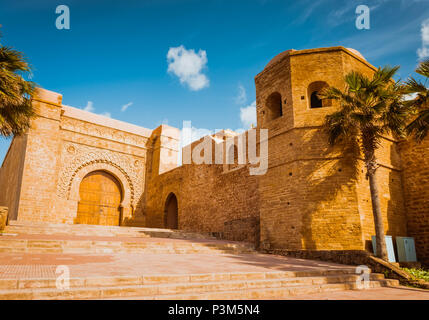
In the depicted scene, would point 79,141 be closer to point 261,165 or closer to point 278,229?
point 261,165

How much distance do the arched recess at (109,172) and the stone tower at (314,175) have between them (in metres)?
11.0

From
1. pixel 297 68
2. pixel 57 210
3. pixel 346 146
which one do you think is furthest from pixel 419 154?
pixel 57 210

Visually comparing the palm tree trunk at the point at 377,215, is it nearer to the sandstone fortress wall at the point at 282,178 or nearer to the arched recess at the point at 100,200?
the sandstone fortress wall at the point at 282,178

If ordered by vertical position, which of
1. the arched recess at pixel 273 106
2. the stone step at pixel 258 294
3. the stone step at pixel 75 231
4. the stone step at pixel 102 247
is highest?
the arched recess at pixel 273 106

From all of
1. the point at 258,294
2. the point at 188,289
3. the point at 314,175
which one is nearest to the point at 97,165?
the point at 314,175

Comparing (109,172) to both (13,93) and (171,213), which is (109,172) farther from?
(13,93)

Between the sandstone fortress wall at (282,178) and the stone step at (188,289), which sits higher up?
the sandstone fortress wall at (282,178)

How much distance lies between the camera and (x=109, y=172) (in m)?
19.3

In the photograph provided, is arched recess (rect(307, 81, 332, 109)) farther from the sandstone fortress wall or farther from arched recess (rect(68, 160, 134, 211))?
arched recess (rect(68, 160, 134, 211))

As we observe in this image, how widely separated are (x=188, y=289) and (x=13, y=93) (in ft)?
25.4

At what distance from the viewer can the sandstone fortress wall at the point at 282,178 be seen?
9602mm

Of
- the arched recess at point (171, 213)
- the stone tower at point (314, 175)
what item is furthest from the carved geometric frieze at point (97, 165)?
the stone tower at point (314, 175)

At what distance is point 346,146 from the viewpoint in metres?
9.86

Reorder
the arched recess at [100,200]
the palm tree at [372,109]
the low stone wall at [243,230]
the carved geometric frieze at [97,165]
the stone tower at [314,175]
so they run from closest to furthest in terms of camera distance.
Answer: the palm tree at [372,109] < the stone tower at [314,175] < the low stone wall at [243,230] < the carved geometric frieze at [97,165] < the arched recess at [100,200]
